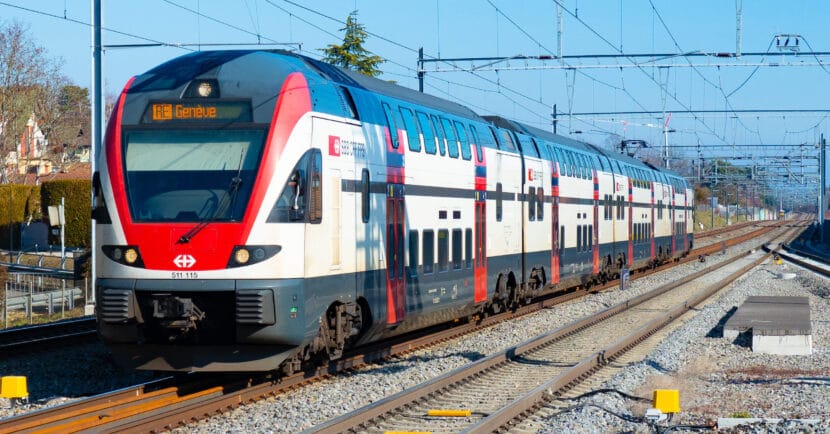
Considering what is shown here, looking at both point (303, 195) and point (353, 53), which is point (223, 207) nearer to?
point (303, 195)

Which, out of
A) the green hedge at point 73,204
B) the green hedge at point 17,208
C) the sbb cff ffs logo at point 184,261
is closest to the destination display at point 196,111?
the sbb cff ffs logo at point 184,261

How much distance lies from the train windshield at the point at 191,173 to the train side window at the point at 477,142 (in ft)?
25.0

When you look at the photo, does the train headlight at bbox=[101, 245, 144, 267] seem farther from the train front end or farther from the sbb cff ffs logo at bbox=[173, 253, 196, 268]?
the sbb cff ffs logo at bbox=[173, 253, 196, 268]

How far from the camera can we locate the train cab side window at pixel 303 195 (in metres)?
11.7

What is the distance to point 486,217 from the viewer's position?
64.2ft

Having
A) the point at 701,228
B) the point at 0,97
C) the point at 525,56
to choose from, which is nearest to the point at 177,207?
the point at 525,56

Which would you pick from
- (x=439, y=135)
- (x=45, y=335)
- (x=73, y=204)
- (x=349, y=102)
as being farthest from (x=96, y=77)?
(x=73, y=204)

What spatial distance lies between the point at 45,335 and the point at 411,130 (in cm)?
648

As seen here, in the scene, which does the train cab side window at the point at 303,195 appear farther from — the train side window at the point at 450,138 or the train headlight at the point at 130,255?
the train side window at the point at 450,138

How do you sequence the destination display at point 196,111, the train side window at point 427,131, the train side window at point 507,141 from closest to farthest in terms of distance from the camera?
the destination display at point 196,111 → the train side window at point 427,131 → the train side window at point 507,141

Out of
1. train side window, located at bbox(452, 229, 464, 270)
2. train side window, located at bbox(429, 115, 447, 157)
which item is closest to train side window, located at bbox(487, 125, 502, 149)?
train side window, located at bbox(452, 229, 464, 270)

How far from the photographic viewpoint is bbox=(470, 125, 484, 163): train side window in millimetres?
18938

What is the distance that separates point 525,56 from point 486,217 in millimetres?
12234

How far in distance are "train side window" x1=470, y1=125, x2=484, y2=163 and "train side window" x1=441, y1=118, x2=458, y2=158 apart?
38.1 inches
